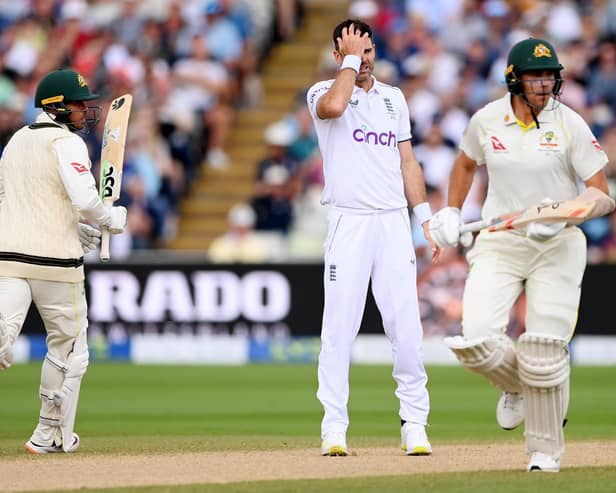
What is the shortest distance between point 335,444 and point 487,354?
1.06 m

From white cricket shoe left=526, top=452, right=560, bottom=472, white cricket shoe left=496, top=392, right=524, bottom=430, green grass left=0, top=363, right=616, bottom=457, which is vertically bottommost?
green grass left=0, top=363, right=616, bottom=457

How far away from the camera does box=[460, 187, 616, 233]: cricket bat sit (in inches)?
247

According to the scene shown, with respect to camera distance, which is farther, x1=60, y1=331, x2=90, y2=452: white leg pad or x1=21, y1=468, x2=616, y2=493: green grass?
x1=60, y1=331, x2=90, y2=452: white leg pad

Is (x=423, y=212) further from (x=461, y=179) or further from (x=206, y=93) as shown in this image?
(x=206, y=93)

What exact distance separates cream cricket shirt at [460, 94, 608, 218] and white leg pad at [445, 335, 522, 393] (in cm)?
68

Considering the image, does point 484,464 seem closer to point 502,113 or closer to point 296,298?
point 502,113

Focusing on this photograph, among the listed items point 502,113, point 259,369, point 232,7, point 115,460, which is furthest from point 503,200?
point 232,7

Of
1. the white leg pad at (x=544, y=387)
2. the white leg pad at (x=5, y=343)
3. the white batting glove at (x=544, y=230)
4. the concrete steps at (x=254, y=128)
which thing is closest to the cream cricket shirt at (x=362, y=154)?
the white batting glove at (x=544, y=230)

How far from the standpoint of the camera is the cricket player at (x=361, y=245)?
7078mm

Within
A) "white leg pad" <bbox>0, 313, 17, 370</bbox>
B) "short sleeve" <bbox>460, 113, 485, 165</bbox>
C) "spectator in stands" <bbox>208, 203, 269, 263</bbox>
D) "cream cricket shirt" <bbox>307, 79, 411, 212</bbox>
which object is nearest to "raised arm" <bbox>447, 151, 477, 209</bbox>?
"short sleeve" <bbox>460, 113, 485, 165</bbox>

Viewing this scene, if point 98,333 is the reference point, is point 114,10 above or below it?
above

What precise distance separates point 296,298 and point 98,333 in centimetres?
212

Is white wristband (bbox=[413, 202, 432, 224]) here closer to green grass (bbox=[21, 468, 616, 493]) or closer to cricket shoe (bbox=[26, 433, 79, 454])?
green grass (bbox=[21, 468, 616, 493])

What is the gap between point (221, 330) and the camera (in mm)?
14703
